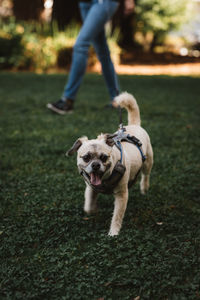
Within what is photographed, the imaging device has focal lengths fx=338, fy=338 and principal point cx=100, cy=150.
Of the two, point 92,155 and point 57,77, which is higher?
point 92,155

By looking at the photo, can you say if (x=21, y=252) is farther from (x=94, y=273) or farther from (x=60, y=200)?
(x=60, y=200)

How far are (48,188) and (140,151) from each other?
3.65ft

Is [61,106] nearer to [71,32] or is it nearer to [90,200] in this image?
[90,200]

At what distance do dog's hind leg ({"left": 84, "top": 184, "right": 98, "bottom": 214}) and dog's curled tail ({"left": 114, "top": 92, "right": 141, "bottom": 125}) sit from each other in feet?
3.03

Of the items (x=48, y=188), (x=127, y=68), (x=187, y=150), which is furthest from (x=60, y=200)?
(x=127, y=68)

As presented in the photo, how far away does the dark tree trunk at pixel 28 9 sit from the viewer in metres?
18.0

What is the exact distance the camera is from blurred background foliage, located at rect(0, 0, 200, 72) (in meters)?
13.7

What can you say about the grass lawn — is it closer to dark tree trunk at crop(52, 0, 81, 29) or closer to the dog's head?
the dog's head

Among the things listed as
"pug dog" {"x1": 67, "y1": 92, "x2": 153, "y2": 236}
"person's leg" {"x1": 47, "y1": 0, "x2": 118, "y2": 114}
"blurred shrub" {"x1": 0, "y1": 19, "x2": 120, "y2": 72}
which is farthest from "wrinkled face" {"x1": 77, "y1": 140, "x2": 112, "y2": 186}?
"blurred shrub" {"x1": 0, "y1": 19, "x2": 120, "y2": 72}

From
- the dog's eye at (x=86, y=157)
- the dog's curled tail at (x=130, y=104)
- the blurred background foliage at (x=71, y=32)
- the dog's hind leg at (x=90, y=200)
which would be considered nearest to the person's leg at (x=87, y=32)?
the dog's curled tail at (x=130, y=104)

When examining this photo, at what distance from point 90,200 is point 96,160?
634 mm

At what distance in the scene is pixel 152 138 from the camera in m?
5.21

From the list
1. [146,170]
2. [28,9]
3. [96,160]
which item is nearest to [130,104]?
[146,170]

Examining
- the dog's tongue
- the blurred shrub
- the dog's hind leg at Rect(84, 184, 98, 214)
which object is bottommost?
the blurred shrub
